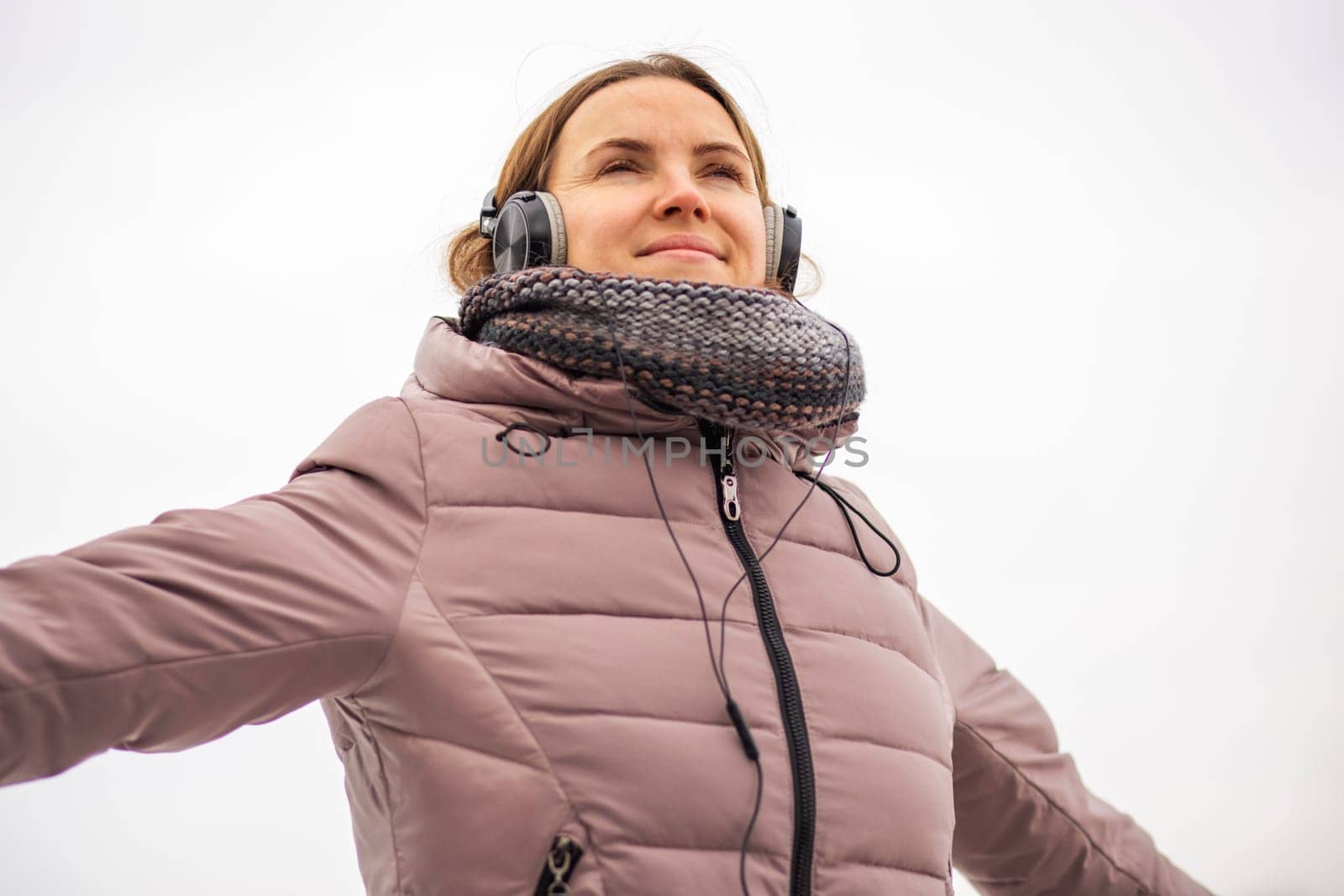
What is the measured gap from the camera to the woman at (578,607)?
0.77 m

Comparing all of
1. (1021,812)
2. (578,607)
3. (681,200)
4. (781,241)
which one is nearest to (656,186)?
(681,200)

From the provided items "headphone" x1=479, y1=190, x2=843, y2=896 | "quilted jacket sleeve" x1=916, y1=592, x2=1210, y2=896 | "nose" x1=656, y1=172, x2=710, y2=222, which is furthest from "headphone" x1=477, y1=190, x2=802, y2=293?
"quilted jacket sleeve" x1=916, y1=592, x2=1210, y2=896

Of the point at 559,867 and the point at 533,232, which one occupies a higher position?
the point at 533,232

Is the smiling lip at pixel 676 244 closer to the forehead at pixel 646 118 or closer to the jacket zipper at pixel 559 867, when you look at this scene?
the forehead at pixel 646 118

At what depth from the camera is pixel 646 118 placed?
1188 millimetres

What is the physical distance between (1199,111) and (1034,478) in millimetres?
771

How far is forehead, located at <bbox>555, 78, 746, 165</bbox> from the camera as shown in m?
1.18

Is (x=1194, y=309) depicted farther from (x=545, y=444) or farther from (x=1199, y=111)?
(x=545, y=444)

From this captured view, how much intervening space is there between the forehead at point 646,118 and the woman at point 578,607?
1 centimetres

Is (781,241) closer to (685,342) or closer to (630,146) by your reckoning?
(630,146)

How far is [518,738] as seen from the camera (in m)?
0.83

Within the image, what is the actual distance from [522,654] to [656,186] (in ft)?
1.72

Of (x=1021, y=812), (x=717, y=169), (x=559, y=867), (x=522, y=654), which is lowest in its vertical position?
(x=1021, y=812)

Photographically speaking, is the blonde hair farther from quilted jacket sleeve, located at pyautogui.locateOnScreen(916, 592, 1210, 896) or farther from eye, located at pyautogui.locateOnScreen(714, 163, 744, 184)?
quilted jacket sleeve, located at pyautogui.locateOnScreen(916, 592, 1210, 896)
